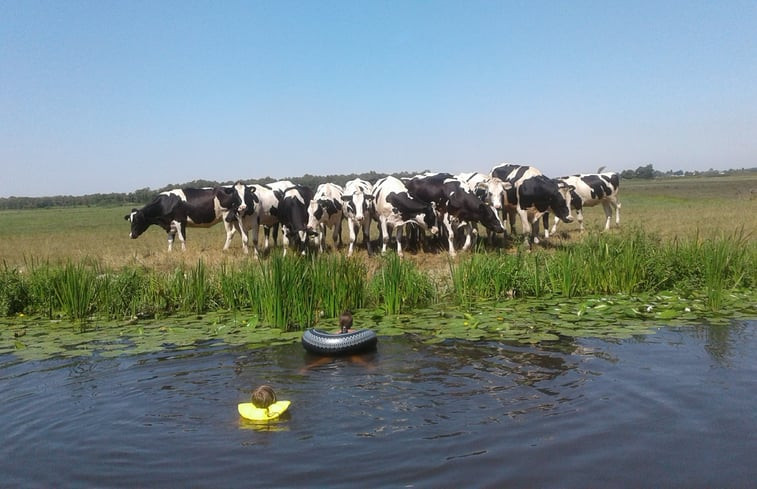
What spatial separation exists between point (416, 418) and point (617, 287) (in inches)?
258

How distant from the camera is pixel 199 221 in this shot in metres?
19.7

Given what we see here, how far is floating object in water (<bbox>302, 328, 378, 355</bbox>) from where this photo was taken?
818 cm

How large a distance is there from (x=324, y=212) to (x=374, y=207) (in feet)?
4.29

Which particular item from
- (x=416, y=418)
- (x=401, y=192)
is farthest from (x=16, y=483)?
(x=401, y=192)

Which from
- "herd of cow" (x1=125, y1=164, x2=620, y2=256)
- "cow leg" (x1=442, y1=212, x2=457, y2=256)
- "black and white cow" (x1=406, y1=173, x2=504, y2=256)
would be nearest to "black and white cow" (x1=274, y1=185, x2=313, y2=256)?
"herd of cow" (x1=125, y1=164, x2=620, y2=256)

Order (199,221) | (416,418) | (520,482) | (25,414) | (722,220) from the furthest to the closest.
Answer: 1. (722,220)
2. (199,221)
3. (25,414)
4. (416,418)
5. (520,482)

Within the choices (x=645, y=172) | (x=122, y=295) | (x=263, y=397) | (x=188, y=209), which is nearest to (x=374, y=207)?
(x=188, y=209)

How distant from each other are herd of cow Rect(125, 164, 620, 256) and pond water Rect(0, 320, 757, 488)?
857 centimetres

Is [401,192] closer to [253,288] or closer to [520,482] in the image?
[253,288]

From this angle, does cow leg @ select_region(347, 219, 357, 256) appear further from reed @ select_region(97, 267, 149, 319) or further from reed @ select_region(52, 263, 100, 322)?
reed @ select_region(52, 263, 100, 322)

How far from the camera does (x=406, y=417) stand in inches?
250

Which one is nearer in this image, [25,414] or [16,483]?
[16,483]

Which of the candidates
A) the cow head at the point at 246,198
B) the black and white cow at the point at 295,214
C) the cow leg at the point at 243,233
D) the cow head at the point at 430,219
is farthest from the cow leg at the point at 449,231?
the cow leg at the point at 243,233

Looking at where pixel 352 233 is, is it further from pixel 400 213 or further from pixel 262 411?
pixel 262 411
